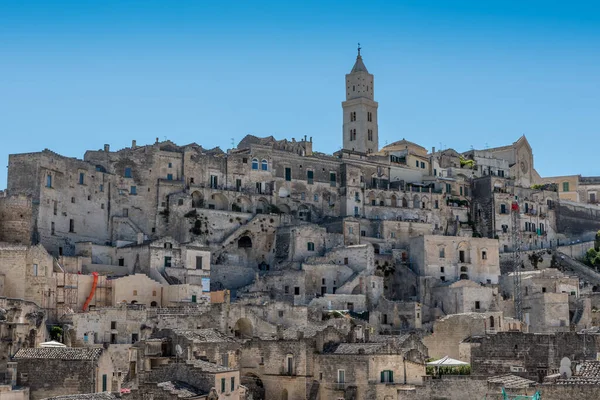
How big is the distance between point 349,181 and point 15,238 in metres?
32.4

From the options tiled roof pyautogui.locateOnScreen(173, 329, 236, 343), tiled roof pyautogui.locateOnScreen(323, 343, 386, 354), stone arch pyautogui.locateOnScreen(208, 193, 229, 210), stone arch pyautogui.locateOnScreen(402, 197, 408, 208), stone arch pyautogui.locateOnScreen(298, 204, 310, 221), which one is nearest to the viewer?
tiled roof pyautogui.locateOnScreen(173, 329, 236, 343)

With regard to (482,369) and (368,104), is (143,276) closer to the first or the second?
(482,369)

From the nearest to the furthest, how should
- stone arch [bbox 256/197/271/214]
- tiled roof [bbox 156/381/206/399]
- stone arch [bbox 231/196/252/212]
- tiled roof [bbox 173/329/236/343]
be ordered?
tiled roof [bbox 156/381/206/399]
tiled roof [bbox 173/329/236/343]
stone arch [bbox 231/196/252/212]
stone arch [bbox 256/197/271/214]

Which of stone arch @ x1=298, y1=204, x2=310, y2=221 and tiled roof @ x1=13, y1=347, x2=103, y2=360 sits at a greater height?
stone arch @ x1=298, y1=204, x2=310, y2=221

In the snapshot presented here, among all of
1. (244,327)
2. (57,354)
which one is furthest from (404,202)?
(57,354)

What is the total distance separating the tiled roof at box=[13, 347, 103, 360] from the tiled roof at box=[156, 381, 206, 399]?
3.15 metres

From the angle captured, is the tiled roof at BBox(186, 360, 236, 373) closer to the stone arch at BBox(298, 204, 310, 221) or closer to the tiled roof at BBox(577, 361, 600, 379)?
the tiled roof at BBox(577, 361, 600, 379)

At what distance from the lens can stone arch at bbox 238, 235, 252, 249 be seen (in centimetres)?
7394

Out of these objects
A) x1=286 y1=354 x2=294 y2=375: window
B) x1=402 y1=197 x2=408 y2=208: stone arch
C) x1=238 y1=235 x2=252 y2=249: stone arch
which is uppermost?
x1=402 y1=197 x2=408 y2=208: stone arch

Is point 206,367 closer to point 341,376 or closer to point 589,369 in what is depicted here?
point 341,376

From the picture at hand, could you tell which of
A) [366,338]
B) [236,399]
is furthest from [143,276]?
[236,399]

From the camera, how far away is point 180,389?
33.0 metres

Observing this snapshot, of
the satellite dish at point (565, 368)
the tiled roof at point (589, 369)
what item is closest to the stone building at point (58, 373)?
the satellite dish at point (565, 368)

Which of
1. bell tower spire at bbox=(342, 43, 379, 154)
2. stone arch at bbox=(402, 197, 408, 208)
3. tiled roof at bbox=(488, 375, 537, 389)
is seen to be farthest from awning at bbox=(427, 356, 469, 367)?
bell tower spire at bbox=(342, 43, 379, 154)
